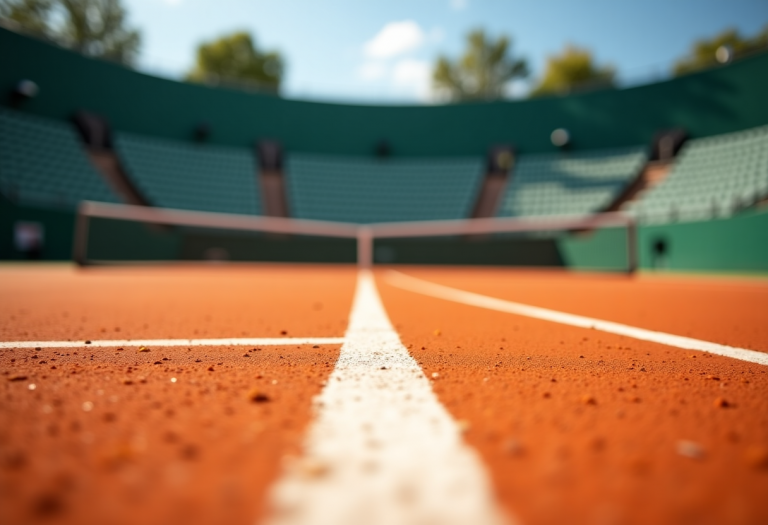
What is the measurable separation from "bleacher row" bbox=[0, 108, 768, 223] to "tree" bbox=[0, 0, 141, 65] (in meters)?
7.60

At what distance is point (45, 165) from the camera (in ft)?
48.8

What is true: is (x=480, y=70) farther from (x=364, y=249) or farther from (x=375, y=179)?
(x=364, y=249)

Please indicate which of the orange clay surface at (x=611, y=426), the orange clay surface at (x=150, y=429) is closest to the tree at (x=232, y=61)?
the orange clay surface at (x=150, y=429)

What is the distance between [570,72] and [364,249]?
25273 mm

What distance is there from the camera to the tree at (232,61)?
99.7 ft

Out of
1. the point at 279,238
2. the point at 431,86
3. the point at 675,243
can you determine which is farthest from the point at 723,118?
the point at 431,86

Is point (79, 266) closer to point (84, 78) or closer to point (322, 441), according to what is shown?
point (322, 441)

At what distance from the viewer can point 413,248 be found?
17906mm

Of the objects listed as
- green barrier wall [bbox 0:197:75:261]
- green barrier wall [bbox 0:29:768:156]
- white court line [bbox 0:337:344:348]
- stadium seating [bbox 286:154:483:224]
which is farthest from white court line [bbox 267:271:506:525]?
green barrier wall [bbox 0:29:768:156]

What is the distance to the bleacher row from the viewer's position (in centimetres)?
1419

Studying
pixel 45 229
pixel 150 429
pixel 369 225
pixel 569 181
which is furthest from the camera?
pixel 369 225

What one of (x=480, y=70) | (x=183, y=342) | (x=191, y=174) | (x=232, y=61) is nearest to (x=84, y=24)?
(x=232, y=61)

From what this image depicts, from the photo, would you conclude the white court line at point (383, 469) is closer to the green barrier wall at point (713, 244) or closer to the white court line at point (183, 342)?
the white court line at point (183, 342)

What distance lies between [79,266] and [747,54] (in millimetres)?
23486
